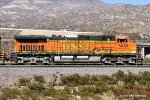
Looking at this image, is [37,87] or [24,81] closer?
[37,87]

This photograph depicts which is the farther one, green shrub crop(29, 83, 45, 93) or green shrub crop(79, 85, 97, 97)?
green shrub crop(29, 83, 45, 93)

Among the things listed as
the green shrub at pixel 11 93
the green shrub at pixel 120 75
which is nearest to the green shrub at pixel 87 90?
the green shrub at pixel 120 75

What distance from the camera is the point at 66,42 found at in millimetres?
42812

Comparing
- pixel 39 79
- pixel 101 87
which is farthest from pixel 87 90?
pixel 39 79

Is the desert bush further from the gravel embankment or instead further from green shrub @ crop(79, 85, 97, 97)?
green shrub @ crop(79, 85, 97, 97)

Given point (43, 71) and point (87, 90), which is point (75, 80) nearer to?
point (87, 90)

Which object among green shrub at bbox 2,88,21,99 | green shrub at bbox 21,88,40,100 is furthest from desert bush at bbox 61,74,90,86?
green shrub at bbox 2,88,21,99

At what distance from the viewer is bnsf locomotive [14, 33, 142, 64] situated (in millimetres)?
41281

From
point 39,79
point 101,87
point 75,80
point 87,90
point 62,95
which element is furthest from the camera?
point 75,80

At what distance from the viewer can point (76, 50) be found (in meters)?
42.7

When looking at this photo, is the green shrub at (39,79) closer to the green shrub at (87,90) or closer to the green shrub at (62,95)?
the green shrub at (62,95)

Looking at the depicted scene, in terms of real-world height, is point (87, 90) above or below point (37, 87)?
below

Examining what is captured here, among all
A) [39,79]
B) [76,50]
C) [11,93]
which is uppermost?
[76,50]

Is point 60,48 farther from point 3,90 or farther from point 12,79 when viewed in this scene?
point 3,90
